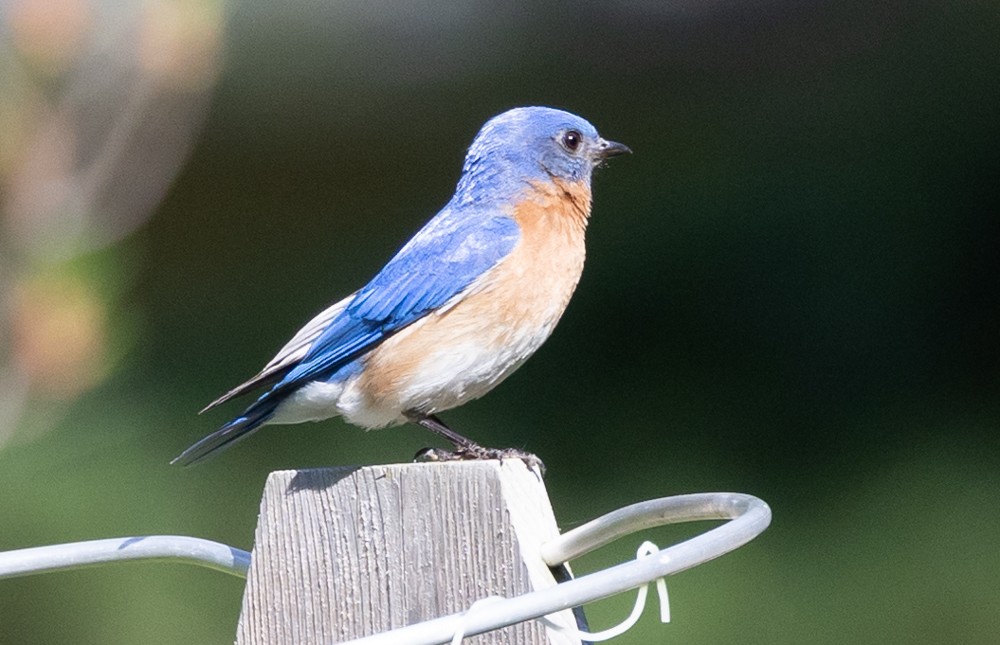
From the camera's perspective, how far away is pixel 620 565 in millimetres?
1729

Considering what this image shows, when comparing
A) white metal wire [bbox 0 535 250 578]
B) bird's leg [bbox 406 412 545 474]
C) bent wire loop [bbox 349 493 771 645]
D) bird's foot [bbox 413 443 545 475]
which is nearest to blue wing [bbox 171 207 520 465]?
bird's leg [bbox 406 412 545 474]

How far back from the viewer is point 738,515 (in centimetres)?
188

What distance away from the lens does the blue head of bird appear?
342 centimetres

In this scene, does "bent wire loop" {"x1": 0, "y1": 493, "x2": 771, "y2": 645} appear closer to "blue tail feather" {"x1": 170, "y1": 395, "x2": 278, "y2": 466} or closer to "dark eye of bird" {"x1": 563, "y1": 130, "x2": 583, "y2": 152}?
"blue tail feather" {"x1": 170, "y1": 395, "x2": 278, "y2": 466}

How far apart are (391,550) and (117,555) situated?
511 mm

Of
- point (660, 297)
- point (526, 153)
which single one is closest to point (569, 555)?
point (526, 153)

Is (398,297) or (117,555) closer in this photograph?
(117,555)

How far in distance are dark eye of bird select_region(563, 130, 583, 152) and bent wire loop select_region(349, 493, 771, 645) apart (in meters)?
1.69

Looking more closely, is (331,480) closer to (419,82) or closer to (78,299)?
(78,299)

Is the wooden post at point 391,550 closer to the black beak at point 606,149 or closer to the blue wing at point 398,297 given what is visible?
the blue wing at point 398,297

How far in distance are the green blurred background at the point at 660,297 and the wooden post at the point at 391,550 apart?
278 cm

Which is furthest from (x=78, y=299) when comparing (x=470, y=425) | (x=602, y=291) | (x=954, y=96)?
Result: (x=954, y=96)

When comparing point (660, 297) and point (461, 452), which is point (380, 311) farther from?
point (660, 297)

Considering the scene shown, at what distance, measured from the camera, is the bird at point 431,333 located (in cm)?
299
